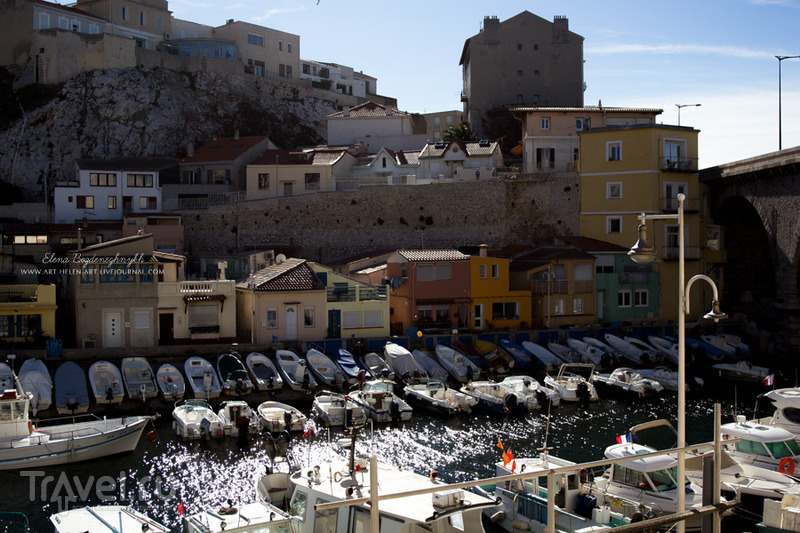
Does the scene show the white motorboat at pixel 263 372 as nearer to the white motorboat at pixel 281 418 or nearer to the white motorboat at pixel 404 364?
the white motorboat at pixel 281 418

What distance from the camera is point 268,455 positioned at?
84.3ft

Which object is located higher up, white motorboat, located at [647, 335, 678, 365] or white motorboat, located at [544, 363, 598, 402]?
white motorboat, located at [647, 335, 678, 365]

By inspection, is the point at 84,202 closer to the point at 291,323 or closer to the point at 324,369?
the point at 291,323

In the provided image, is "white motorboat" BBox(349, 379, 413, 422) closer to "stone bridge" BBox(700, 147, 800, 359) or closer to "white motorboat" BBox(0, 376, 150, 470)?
"white motorboat" BBox(0, 376, 150, 470)

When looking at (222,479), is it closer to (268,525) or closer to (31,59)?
(268,525)

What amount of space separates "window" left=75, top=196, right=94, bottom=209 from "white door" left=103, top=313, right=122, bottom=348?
63.1 feet

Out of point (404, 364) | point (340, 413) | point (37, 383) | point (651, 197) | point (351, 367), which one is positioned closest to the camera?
point (340, 413)

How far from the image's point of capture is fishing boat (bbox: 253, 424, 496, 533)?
14.5 meters

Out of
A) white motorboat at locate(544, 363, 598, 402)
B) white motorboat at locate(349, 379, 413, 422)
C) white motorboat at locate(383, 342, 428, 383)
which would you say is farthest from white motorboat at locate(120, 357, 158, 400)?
white motorboat at locate(544, 363, 598, 402)

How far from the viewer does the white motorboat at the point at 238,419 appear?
2786cm

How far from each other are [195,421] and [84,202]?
2960 centimetres

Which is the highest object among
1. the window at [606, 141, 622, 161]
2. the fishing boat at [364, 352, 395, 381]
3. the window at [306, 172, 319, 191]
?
the window at [606, 141, 622, 161]

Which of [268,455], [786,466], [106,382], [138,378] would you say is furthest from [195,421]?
[786,466]

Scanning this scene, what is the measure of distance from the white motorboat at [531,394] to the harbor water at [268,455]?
0.50m
